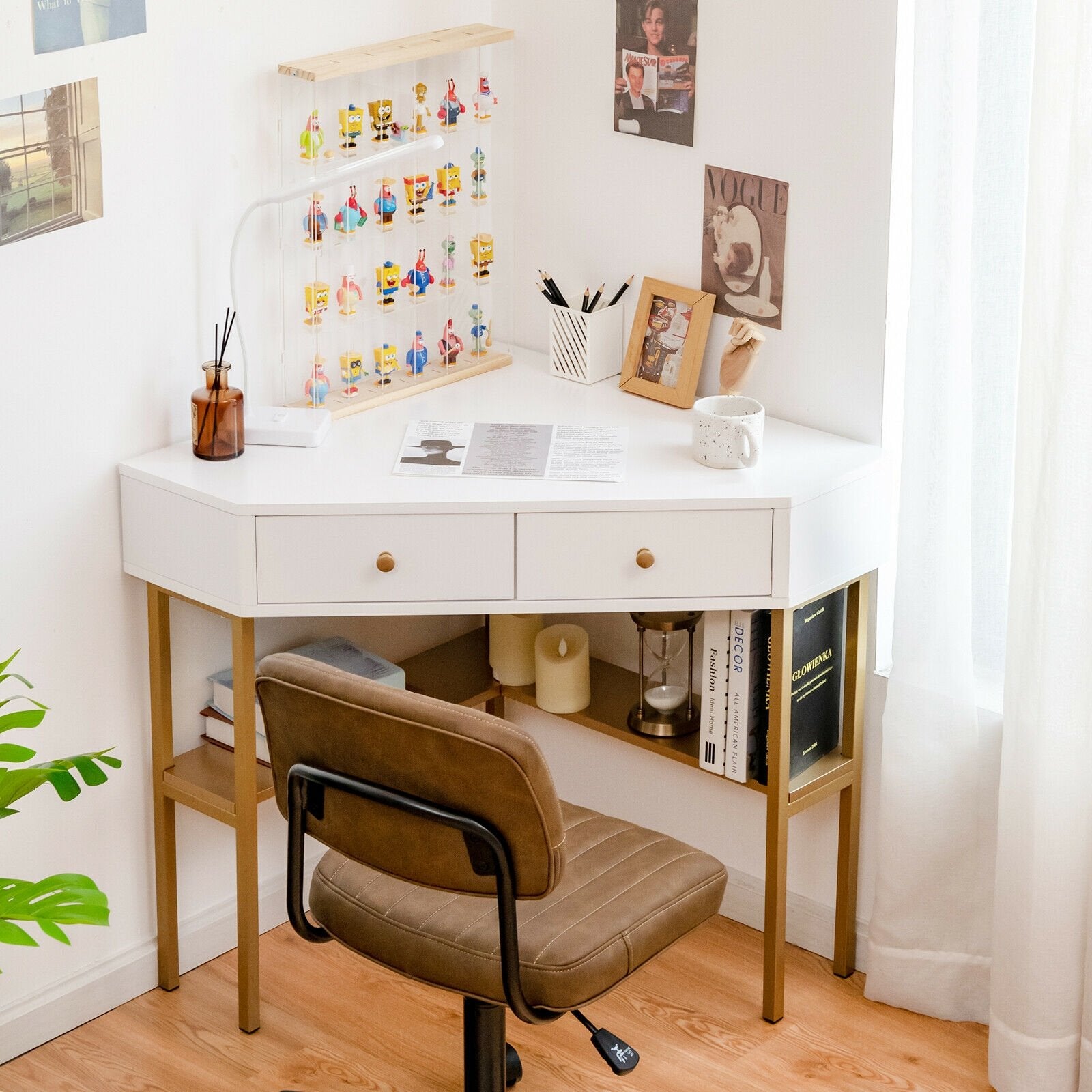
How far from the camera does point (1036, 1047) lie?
2336 millimetres

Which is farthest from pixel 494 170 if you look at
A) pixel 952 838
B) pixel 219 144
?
pixel 952 838

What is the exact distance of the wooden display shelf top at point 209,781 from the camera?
2.46 metres

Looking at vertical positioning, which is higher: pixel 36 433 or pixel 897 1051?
pixel 36 433

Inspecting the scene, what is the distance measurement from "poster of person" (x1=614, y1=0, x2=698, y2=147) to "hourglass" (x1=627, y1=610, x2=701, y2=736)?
76 cm

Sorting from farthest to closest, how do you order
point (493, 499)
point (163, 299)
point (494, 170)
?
point (494, 170) → point (163, 299) → point (493, 499)

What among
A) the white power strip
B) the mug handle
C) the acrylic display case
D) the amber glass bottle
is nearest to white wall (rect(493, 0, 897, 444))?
the acrylic display case

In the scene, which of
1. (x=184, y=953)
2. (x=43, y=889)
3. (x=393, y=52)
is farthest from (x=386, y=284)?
(x=43, y=889)

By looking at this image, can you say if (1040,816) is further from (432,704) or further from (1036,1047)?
(432,704)

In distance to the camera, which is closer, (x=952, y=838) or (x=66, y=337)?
(x=66, y=337)

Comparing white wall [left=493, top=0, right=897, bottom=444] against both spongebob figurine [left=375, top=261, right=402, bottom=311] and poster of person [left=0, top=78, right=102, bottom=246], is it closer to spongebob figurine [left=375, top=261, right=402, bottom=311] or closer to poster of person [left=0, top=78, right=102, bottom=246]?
Result: spongebob figurine [left=375, top=261, right=402, bottom=311]

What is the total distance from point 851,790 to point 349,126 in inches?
51.3

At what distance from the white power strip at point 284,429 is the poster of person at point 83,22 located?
22.0 inches

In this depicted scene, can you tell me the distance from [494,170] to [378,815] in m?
1.41

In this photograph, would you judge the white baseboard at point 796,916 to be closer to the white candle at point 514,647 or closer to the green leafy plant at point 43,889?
the white candle at point 514,647
